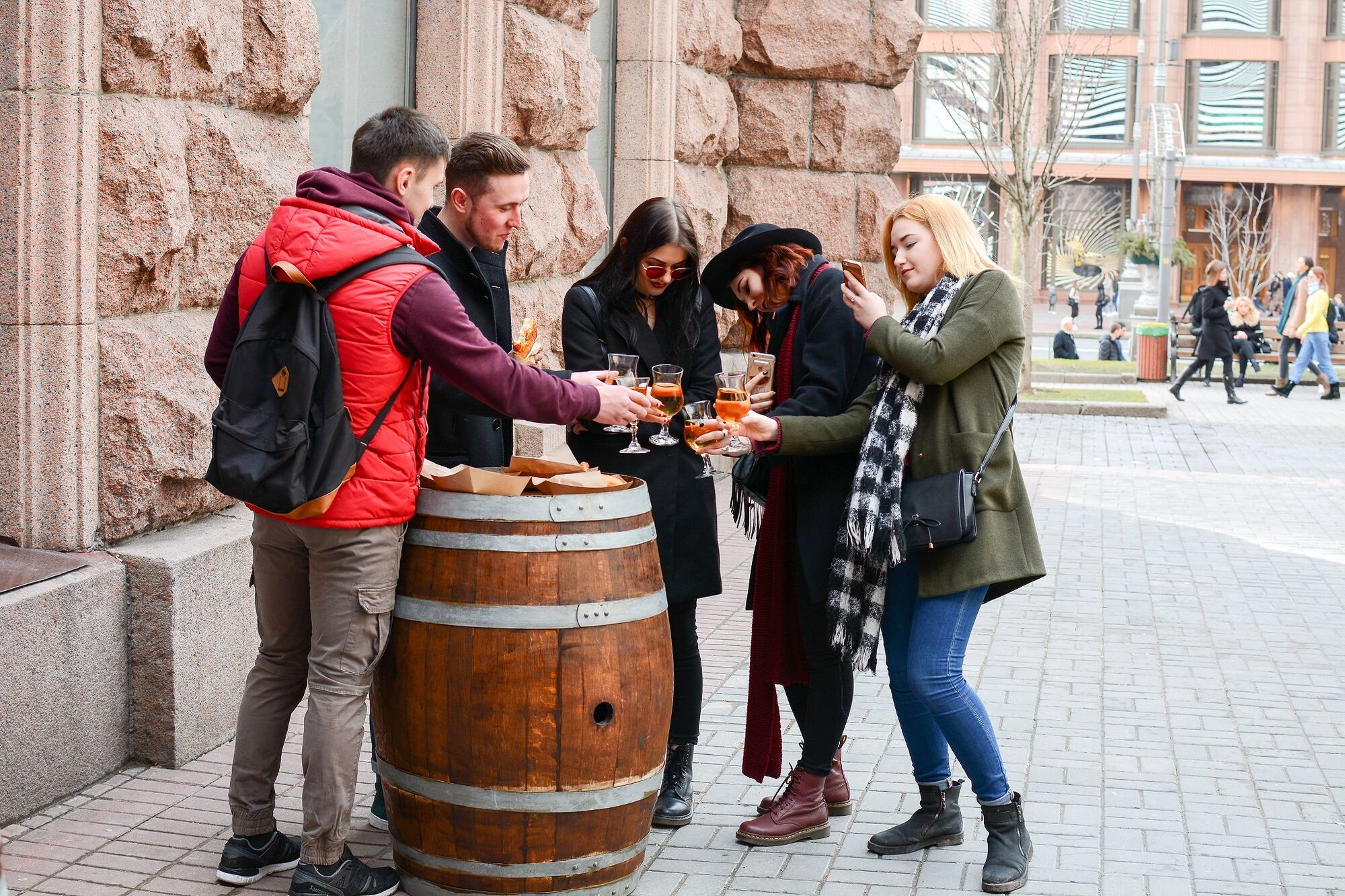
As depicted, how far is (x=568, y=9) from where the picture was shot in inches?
321

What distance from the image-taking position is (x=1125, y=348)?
3384 cm

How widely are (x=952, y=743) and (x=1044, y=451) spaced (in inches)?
416

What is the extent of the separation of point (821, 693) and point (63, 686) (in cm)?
229

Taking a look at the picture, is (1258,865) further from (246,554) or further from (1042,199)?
(1042,199)

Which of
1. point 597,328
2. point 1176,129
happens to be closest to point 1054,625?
point 597,328

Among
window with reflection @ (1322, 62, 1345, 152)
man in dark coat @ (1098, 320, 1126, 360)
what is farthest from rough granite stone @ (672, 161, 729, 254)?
window with reflection @ (1322, 62, 1345, 152)

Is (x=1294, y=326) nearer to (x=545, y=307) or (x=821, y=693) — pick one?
(x=545, y=307)

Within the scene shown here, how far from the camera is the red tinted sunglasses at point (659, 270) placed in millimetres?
4520

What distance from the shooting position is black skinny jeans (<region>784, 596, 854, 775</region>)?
14.4ft

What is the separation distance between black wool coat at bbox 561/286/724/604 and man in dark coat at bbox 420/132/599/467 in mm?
213

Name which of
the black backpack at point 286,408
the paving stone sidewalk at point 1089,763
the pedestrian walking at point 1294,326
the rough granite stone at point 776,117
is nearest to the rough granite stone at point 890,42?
the rough granite stone at point 776,117

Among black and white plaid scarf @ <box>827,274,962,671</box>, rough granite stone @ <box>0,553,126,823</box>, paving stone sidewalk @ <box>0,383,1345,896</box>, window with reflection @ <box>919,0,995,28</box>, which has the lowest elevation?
paving stone sidewalk @ <box>0,383,1345,896</box>

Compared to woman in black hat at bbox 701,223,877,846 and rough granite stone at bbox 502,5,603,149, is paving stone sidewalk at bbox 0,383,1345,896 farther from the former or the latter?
rough granite stone at bbox 502,5,603,149

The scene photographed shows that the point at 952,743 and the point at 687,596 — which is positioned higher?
the point at 687,596
